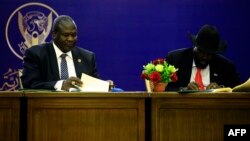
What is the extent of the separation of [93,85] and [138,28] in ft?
7.05

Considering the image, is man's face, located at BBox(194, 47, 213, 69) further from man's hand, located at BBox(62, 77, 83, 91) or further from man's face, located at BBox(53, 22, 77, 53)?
man's hand, located at BBox(62, 77, 83, 91)

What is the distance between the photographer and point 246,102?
358 centimetres

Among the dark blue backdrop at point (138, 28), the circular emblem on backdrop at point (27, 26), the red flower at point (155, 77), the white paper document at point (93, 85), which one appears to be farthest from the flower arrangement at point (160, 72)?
the circular emblem on backdrop at point (27, 26)

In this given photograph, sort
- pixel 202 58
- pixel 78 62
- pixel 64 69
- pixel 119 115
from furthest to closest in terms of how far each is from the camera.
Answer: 1. pixel 202 58
2. pixel 78 62
3. pixel 64 69
4. pixel 119 115

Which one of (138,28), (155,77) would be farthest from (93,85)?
(138,28)

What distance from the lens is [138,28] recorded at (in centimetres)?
609

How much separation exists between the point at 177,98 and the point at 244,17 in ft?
9.60

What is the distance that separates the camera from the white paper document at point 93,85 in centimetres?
404

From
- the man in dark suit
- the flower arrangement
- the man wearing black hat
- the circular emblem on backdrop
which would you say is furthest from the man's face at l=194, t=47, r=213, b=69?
the circular emblem on backdrop

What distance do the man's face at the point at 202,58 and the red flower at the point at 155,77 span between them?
3.57ft

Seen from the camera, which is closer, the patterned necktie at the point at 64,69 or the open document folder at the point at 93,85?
the open document folder at the point at 93,85

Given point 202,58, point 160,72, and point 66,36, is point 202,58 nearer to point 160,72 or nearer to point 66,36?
point 160,72

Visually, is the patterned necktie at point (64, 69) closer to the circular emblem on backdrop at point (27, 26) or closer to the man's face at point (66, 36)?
the man's face at point (66, 36)

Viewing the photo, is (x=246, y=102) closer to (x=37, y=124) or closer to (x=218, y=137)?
(x=218, y=137)
